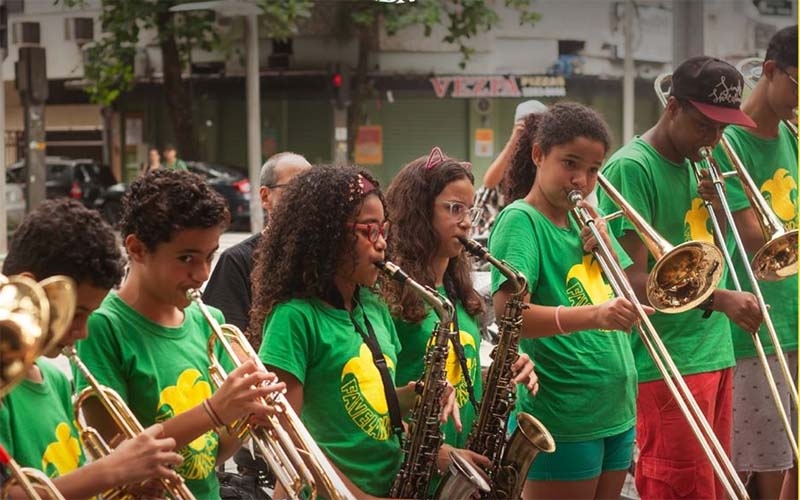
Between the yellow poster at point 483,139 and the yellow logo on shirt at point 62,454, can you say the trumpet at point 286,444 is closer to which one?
the yellow logo on shirt at point 62,454

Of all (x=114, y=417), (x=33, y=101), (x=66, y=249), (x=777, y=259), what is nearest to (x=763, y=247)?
(x=777, y=259)

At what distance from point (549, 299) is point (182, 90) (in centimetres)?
278

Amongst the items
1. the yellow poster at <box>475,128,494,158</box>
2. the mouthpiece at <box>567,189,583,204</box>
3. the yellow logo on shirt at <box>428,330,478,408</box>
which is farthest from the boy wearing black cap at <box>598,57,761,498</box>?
the yellow poster at <box>475,128,494,158</box>

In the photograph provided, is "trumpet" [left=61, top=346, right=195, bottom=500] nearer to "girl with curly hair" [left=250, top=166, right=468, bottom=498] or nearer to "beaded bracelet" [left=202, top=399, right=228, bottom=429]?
"beaded bracelet" [left=202, top=399, right=228, bottom=429]

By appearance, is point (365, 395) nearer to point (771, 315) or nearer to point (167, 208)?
point (167, 208)

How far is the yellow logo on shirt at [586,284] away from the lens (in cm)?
360

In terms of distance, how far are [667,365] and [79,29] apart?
7.19ft

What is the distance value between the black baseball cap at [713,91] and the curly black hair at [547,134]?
0.31 meters

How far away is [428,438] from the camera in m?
3.07

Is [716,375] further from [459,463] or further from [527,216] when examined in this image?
[459,463]

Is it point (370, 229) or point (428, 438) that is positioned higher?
point (370, 229)

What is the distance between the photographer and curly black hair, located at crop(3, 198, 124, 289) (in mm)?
2355

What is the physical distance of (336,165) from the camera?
3.17 metres

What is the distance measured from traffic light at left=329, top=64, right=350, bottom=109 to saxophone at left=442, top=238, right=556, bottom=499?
759cm
